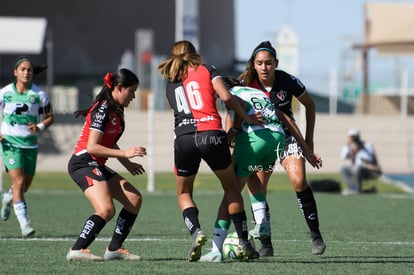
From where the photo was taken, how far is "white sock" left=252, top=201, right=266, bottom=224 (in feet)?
36.2

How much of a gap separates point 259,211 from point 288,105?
1084 mm

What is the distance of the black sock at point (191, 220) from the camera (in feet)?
32.9

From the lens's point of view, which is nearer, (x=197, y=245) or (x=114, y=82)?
(x=197, y=245)

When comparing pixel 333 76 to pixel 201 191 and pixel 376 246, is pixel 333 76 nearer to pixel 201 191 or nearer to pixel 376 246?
pixel 201 191

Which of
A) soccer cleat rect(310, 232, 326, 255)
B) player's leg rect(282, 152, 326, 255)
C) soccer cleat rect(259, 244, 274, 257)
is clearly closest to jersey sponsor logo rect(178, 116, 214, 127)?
player's leg rect(282, 152, 326, 255)

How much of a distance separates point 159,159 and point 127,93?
20.8 metres

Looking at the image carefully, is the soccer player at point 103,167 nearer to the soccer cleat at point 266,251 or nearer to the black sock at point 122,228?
the black sock at point 122,228

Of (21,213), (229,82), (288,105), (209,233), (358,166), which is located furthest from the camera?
(358,166)

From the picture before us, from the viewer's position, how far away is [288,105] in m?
11.1

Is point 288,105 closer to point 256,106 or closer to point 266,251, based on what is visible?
point 256,106

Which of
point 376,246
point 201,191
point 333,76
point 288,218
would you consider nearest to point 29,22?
point 333,76

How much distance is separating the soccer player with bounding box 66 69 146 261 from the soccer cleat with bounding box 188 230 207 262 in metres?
0.73

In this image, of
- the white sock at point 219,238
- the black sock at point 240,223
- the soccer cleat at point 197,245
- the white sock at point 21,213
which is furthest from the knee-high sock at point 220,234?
the white sock at point 21,213

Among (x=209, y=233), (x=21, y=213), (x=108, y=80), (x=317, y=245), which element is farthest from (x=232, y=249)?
(x=21, y=213)
